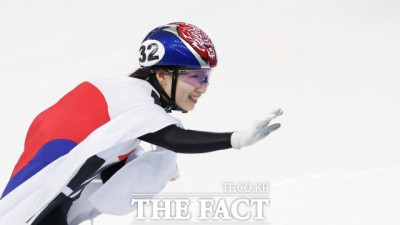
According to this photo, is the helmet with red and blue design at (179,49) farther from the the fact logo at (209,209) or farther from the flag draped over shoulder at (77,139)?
the the fact logo at (209,209)

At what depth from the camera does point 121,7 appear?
292 inches

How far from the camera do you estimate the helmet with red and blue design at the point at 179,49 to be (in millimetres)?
2883

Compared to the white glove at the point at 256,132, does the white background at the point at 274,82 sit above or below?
above

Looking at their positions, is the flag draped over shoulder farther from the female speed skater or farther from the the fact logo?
the the fact logo

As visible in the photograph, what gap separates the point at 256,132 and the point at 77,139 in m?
0.75

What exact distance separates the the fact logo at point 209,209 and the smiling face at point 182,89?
0.52m

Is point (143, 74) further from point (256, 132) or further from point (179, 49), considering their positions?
point (256, 132)

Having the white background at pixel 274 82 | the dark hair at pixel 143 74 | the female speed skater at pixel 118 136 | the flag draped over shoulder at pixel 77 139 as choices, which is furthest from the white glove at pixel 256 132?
the white background at pixel 274 82

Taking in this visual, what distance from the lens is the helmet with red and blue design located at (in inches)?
113

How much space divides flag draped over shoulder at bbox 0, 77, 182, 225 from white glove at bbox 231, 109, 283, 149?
302 millimetres

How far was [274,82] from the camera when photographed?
18.2 ft

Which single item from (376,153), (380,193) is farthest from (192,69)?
(376,153)

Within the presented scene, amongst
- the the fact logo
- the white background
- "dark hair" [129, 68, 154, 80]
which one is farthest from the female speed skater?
the white background

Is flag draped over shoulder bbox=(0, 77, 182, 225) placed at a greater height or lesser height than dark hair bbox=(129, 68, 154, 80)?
lesser
